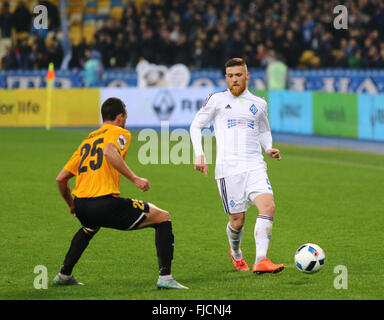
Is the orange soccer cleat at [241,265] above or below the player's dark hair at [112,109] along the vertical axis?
below

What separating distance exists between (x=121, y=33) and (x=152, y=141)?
9.90 meters

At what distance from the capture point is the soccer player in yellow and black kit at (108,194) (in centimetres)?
712

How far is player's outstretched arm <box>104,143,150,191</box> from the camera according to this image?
22.9 feet

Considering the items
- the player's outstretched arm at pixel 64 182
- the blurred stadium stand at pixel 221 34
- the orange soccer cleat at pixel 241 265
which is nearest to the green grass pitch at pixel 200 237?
the orange soccer cleat at pixel 241 265

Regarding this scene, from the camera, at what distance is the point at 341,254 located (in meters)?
9.19

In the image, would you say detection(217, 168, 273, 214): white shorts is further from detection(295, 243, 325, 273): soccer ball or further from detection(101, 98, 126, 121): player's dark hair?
detection(101, 98, 126, 121): player's dark hair

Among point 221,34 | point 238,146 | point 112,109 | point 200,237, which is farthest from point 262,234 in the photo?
point 221,34

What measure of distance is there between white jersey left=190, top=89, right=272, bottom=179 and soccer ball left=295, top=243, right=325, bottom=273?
99cm

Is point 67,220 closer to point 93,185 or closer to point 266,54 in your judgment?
point 93,185

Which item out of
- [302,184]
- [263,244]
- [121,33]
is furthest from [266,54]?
[263,244]

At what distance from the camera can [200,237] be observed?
10227 millimetres

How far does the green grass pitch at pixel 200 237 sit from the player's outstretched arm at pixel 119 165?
980 mm

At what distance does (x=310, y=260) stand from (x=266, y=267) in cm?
42

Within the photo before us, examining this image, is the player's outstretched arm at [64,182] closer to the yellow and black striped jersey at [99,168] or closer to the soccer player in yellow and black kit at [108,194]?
the soccer player in yellow and black kit at [108,194]
